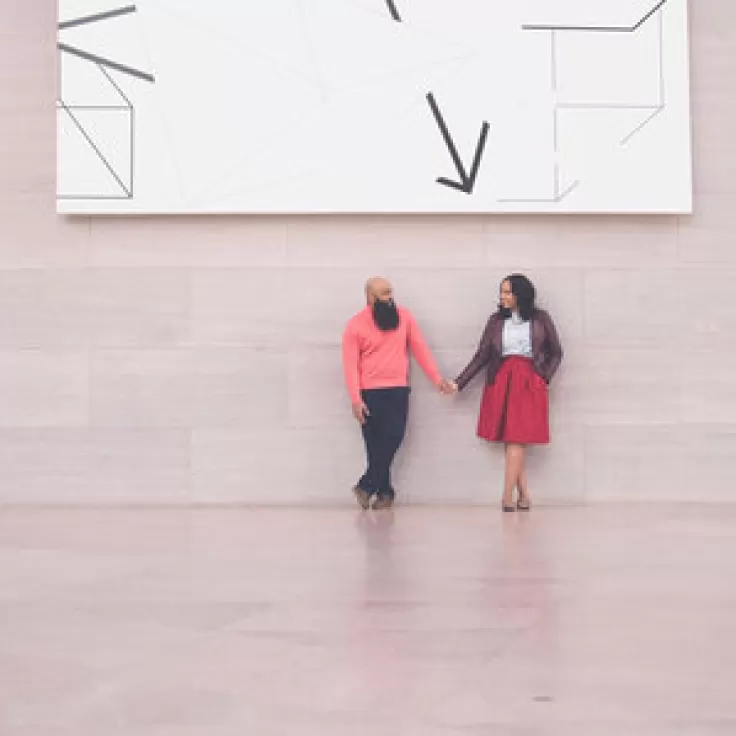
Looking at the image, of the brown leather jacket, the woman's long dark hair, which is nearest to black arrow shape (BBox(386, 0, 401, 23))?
the woman's long dark hair

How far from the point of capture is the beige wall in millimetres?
11375

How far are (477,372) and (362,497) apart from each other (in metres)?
1.63

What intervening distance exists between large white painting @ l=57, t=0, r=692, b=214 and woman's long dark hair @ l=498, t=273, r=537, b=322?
0.78m

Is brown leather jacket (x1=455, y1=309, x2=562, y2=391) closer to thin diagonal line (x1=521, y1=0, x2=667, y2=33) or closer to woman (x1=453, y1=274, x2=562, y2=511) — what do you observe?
woman (x1=453, y1=274, x2=562, y2=511)

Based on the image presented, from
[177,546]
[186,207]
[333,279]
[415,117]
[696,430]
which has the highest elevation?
[415,117]

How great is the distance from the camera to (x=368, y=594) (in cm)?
625

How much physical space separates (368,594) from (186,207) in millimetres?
5993

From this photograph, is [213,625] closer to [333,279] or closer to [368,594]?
[368,594]

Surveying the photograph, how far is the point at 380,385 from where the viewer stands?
11039 mm

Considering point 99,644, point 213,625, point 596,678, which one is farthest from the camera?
point 213,625

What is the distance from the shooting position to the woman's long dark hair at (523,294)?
10.9 meters

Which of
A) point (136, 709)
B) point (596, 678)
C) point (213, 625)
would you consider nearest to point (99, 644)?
point (213, 625)

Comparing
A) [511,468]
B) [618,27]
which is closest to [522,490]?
[511,468]

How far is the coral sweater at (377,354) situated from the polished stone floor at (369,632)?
2152 millimetres
